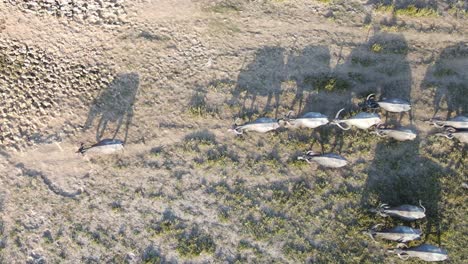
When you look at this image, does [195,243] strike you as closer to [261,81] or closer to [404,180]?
[261,81]

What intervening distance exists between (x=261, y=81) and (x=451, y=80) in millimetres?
9386

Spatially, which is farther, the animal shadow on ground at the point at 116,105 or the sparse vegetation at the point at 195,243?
the animal shadow on ground at the point at 116,105

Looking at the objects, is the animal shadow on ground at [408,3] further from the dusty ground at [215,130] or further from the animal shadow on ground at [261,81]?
the animal shadow on ground at [261,81]

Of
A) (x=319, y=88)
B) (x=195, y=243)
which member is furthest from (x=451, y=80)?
(x=195, y=243)

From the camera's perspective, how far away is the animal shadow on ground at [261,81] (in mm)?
22891

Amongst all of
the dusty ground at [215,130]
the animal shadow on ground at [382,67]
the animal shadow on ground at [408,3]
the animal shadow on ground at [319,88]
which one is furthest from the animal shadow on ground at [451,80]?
the animal shadow on ground at [319,88]

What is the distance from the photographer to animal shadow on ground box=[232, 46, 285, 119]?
22.9 meters

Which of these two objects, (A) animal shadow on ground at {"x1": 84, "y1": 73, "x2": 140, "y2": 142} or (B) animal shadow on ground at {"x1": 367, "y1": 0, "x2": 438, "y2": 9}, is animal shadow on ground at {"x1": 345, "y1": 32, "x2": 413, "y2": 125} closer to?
(B) animal shadow on ground at {"x1": 367, "y1": 0, "x2": 438, "y2": 9}

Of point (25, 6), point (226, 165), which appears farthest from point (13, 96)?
point (226, 165)

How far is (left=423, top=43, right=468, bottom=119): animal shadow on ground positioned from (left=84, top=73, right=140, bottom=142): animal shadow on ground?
14.4 metres

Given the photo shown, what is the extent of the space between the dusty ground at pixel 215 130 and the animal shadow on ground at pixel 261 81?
0.23 ft

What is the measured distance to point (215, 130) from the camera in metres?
22.6

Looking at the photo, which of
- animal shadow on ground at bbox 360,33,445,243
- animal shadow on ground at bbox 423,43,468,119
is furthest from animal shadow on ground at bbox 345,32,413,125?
animal shadow on ground at bbox 423,43,468,119

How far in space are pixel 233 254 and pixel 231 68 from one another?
353 inches
